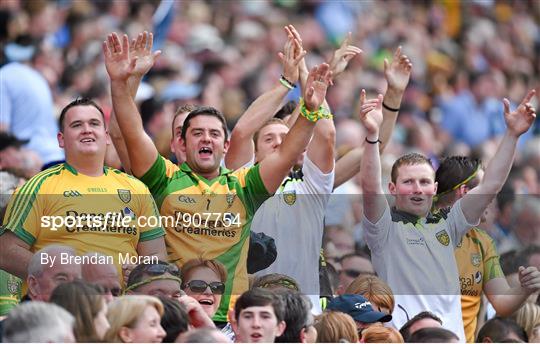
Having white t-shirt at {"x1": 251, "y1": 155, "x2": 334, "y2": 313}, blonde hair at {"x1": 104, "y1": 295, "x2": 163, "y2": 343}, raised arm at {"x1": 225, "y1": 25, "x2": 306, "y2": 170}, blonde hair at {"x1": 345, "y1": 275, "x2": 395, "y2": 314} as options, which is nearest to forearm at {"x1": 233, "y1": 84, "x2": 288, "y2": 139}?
raised arm at {"x1": 225, "y1": 25, "x2": 306, "y2": 170}

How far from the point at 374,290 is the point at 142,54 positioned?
1.89 m

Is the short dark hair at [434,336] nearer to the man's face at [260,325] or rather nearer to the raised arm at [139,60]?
the man's face at [260,325]

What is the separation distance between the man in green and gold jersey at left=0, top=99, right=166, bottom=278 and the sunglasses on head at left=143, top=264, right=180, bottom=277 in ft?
0.55

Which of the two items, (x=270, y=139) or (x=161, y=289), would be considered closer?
(x=161, y=289)

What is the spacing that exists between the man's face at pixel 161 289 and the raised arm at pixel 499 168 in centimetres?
206

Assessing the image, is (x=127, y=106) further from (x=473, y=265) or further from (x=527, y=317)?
(x=527, y=317)

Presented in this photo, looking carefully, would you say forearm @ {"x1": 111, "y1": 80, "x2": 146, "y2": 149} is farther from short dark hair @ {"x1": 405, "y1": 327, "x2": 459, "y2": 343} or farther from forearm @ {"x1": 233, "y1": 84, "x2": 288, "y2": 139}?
short dark hair @ {"x1": 405, "y1": 327, "x2": 459, "y2": 343}

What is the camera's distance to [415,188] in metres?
9.61

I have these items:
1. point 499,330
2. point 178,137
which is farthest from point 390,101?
point 499,330

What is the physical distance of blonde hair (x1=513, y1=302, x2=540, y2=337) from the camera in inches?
379

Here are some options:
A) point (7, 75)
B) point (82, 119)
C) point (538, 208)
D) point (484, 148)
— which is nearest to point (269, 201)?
point (82, 119)

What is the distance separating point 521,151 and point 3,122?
7.86 meters

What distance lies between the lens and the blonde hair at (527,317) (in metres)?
9.63

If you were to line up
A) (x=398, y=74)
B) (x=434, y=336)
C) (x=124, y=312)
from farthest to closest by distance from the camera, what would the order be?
1. (x=398, y=74)
2. (x=434, y=336)
3. (x=124, y=312)
